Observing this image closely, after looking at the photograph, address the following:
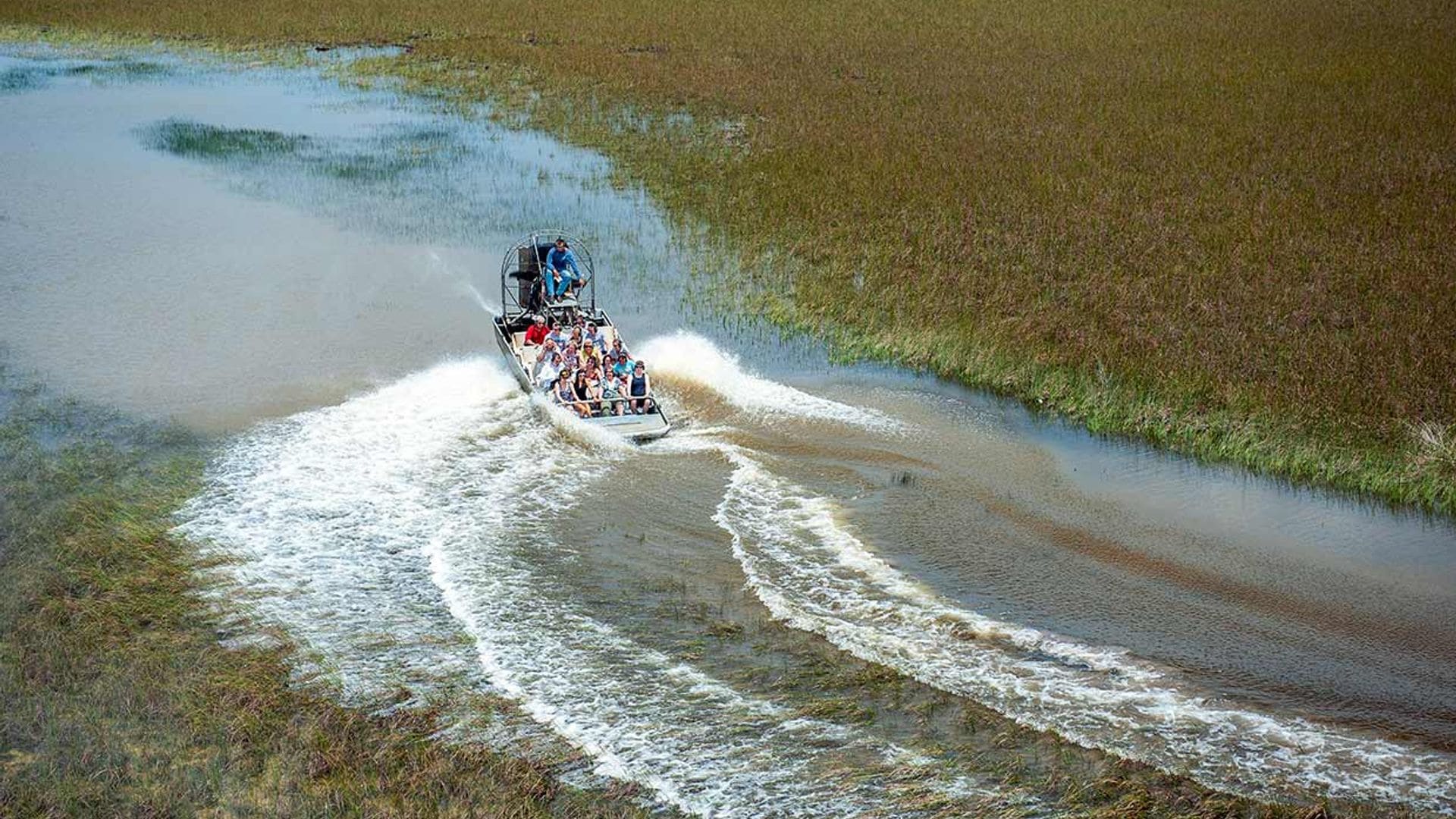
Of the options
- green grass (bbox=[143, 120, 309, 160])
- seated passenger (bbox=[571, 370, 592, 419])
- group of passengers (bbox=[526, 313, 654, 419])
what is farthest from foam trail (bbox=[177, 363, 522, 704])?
green grass (bbox=[143, 120, 309, 160])

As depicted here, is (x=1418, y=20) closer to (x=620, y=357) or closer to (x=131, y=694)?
(x=620, y=357)

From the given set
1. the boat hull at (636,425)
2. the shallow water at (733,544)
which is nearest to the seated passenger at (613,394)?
the boat hull at (636,425)

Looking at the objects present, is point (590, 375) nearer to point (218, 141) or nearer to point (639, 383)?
point (639, 383)

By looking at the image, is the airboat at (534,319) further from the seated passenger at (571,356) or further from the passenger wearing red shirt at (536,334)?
the seated passenger at (571,356)

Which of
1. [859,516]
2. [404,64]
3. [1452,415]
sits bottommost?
[859,516]

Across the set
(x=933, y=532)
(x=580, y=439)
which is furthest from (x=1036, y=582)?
(x=580, y=439)

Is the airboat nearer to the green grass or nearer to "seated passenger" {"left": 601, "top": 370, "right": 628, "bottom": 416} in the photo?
"seated passenger" {"left": 601, "top": 370, "right": 628, "bottom": 416}
